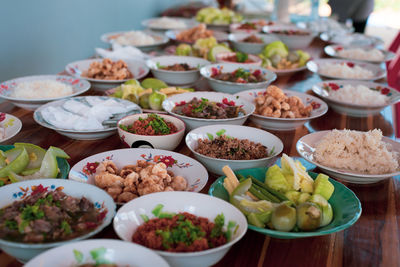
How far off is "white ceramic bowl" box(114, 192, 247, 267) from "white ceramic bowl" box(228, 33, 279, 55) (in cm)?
264

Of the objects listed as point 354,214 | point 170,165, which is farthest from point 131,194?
point 354,214

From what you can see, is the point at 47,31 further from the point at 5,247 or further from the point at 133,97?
the point at 5,247

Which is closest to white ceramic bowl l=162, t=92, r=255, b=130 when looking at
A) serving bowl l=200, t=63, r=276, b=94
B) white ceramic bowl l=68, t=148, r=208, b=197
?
serving bowl l=200, t=63, r=276, b=94

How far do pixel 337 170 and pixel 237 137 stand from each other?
48cm

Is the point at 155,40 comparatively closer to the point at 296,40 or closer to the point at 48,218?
the point at 296,40

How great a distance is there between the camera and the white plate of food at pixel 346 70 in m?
2.91

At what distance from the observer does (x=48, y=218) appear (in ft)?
3.73

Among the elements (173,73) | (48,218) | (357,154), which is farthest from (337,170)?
(173,73)

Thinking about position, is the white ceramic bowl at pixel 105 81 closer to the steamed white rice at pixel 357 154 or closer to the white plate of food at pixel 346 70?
the white plate of food at pixel 346 70

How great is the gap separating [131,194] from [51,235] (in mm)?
313

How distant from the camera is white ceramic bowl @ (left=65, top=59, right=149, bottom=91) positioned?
2.58 meters

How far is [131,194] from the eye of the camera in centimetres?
133

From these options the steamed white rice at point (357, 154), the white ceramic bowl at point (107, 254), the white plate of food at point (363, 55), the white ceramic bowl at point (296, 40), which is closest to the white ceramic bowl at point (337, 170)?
the steamed white rice at point (357, 154)

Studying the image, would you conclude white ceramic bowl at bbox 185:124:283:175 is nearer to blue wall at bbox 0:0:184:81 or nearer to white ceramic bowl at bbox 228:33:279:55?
white ceramic bowl at bbox 228:33:279:55
